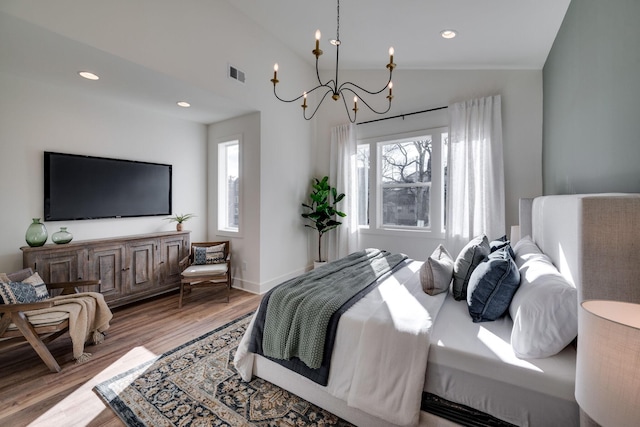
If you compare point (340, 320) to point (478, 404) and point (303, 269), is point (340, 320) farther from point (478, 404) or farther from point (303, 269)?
point (303, 269)

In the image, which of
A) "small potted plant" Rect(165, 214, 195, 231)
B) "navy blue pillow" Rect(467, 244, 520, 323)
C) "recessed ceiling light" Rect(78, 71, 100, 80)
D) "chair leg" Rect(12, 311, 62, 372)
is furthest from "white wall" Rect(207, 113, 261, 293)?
"navy blue pillow" Rect(467, 244, 520, 323)

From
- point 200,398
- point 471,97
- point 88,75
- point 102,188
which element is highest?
point 471,97

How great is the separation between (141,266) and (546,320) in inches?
154

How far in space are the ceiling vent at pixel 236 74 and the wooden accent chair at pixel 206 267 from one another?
2181 millimetres

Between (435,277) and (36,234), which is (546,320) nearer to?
(435,277)

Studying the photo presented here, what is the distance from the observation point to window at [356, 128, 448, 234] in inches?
151

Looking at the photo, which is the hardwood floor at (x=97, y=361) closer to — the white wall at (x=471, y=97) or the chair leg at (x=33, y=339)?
the chair leg at (x=33, y=339)

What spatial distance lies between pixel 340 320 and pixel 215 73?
9.86 feet

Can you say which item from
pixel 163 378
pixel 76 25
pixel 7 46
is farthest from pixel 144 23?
pixel 163 378

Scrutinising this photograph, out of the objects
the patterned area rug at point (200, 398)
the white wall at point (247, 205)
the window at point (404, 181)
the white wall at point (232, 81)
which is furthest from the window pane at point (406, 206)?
the patterned area rug at point (200, 398)

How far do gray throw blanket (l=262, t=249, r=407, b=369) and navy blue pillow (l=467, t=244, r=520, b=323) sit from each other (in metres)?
0.76

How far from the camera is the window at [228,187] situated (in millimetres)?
4332

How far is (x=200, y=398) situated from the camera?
1809 mm

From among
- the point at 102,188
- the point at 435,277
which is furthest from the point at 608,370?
the point at 102,188
